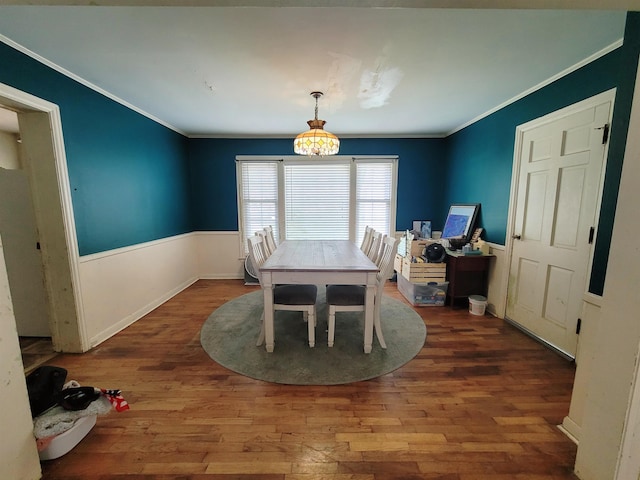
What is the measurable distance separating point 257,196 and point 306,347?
2846 millimetres

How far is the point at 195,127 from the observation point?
3725 millimetres

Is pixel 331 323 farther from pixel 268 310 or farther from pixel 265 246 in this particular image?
pixel 265 246

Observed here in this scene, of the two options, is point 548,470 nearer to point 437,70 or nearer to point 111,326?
point 437,70

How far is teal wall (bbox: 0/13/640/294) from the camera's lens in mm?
1749

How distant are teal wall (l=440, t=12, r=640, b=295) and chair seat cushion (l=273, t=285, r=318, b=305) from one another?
1.89m

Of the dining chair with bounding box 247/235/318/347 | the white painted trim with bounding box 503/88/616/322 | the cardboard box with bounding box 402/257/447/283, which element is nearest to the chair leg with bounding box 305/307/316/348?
the dining chair with bounding box 247/235/318/347

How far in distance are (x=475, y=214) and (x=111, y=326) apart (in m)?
4.40

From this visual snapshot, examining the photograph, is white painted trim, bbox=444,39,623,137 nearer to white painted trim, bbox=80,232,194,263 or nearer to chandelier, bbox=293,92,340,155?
chandelier, bbox=293,92,340,155

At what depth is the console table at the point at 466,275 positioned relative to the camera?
3078 mm

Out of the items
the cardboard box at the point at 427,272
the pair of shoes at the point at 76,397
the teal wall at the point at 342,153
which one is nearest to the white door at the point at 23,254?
the pair of shoes at the point at 76,397

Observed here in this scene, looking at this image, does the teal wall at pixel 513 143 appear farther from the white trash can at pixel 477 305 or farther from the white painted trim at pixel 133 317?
the white painted trim at pixel 133 317

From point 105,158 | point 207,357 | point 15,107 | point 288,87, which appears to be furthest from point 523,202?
point 15,107

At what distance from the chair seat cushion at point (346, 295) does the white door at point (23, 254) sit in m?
2.61

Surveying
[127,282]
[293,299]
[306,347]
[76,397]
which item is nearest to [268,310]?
[293,299]
